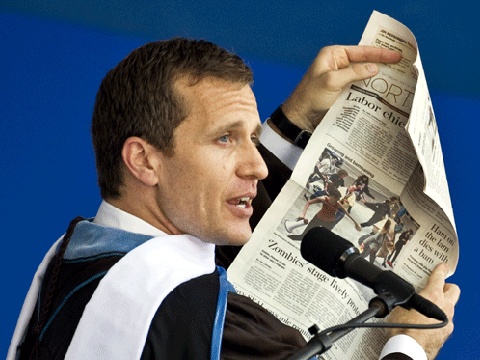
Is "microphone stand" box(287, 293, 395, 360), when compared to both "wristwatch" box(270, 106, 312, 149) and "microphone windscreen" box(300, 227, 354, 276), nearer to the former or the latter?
"microphone windscreen" box(300, 227, 354, 276)

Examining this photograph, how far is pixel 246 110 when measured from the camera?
123 cm

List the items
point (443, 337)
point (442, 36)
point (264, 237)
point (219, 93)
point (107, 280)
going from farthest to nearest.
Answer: point (442, 36)
point (264, 237)
point (443, 337)
point (219, 93)
point (107, 280)

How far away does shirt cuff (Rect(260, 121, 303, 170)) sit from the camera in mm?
1531

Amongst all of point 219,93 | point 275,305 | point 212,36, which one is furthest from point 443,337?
point 212,36

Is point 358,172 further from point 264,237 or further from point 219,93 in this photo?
point 219,93

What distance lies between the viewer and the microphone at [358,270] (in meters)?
0.98

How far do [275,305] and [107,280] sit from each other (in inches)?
16.8

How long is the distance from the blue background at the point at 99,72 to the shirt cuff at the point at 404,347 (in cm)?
124

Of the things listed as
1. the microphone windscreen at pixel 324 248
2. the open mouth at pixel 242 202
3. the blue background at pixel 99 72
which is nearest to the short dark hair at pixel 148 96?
the open mouth at pixel 242 202

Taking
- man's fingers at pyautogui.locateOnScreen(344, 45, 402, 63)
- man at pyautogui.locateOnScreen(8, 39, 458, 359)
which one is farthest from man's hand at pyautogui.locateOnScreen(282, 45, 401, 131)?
man at pyautogui.locateOnScreen(8, 39, 458, 359)

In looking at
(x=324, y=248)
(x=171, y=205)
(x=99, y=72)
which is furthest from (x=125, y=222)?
(x=99, y=72)

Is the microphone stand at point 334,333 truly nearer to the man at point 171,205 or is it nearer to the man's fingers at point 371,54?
the man at point 171,205

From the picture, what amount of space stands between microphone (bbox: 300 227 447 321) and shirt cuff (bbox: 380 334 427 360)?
26 centimetres

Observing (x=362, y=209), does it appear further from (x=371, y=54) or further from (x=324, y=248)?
(x=324, y=248)
